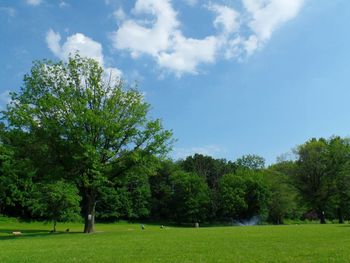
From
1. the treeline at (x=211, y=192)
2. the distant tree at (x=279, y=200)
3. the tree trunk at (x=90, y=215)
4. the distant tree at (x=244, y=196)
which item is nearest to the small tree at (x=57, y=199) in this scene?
the treeline at (x=211, y=192)

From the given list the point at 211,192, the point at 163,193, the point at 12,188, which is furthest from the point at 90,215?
→ the point at 163,193

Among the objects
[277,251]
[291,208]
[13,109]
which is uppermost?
[13,109]

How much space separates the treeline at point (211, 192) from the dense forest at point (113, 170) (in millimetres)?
196

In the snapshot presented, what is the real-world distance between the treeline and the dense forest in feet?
0.64

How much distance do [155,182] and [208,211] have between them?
2118 centimetres

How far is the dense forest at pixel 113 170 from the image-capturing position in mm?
38688

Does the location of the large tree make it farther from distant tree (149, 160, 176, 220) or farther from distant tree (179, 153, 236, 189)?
distant tree (179, 153, 236, 189)

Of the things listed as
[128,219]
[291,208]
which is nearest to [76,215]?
[128,219]

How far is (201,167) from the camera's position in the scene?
384 ft

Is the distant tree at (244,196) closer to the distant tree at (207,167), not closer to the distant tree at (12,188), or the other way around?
the distant tree at (207,167)

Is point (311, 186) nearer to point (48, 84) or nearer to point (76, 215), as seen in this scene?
point (76, 215)

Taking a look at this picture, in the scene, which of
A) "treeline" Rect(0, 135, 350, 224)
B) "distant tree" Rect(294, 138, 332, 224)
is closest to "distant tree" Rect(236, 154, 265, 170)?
"treeline" Rect(0, 135, 350, 224)

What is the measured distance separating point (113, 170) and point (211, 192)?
59563mm

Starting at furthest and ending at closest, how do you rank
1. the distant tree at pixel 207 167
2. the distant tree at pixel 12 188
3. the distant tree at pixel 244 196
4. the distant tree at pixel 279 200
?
1. the distant tree at pixel 207 167
2. the distant tree at pixel 244 196
3. the distant tree at pixel 279 200
4. the distant tree at pixel 12 188
